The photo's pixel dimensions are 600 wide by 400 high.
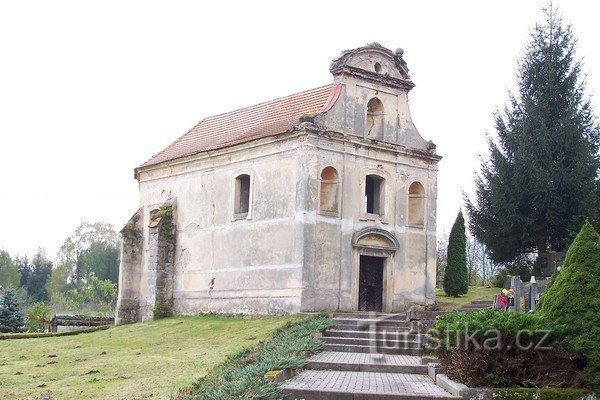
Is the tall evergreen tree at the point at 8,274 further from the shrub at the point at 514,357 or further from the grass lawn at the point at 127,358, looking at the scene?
the shrub at the point at 514,357

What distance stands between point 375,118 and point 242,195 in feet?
21.2

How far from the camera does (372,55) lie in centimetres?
3130

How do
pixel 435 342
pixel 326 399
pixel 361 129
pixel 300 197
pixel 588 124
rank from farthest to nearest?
pixel 588 124, pixel 361 129, pixel 300 197, pixel 435 342, pixel 326 399

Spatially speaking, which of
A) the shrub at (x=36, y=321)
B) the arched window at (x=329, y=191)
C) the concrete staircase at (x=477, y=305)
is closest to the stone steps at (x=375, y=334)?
the arched window at (x=329, y=191)

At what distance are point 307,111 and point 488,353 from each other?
1972 centimetres

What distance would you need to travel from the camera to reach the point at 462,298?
35.3 m

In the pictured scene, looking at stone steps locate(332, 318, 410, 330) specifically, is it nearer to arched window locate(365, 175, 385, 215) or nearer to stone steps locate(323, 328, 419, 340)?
stone steps locate(323, 328, 419, 340)

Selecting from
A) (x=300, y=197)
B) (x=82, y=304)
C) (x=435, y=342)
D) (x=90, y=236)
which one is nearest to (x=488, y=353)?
(x=435, y=342)

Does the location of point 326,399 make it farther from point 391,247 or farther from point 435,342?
point 391,247

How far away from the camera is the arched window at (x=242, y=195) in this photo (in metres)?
32.5

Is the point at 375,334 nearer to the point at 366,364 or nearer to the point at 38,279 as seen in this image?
the point at 366,364

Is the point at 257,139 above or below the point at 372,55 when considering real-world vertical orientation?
below

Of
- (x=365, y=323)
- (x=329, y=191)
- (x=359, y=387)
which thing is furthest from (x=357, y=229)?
(x=359, y=387)

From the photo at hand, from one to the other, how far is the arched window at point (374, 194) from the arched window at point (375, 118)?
173cm
